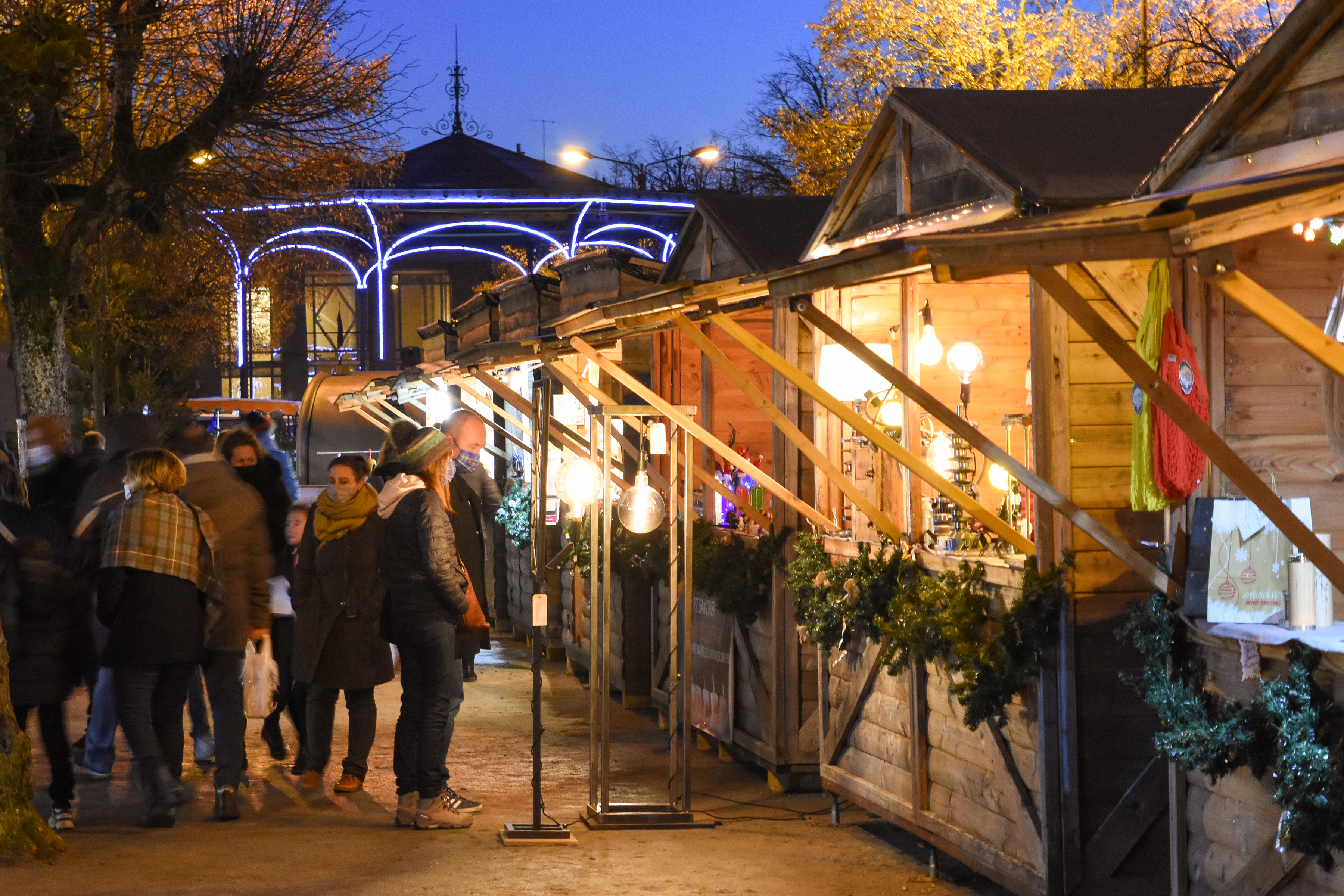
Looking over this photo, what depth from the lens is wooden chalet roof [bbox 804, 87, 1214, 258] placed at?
21.4ft

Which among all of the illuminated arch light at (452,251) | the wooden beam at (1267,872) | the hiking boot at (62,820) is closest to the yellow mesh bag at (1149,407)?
the wooden beam at (1267,872)

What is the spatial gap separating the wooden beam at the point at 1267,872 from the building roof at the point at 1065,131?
2.61 meters

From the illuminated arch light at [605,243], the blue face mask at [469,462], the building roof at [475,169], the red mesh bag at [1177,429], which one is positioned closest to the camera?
the red mesh bag at [1177,429]

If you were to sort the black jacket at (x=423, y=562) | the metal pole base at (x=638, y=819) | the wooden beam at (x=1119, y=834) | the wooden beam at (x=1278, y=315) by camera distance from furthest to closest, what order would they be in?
the metal pole base at (x=638, y=819)
the black jacket at (x=423, y=562)
the wooden beam at (x=1119, y=834)
the wooden beam at (x=1278, y=315)

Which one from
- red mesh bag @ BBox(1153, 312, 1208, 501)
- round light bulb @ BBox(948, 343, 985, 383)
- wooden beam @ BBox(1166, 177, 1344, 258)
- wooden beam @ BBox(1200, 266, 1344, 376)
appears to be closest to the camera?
wooden beam @ BBox(1166, 177, 1344, 258)

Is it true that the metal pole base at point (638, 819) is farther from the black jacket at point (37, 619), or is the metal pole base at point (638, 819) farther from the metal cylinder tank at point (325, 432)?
the metal cylinder tank at point (325, 432)

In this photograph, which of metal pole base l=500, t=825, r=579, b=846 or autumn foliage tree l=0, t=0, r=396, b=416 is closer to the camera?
metal pole base l=500, t=825, r=579, b=846

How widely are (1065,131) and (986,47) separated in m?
21.8

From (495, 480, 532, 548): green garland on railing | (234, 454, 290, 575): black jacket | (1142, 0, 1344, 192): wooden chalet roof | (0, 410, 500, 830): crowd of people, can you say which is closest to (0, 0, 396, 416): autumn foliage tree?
(495, 480, 532, 548): green garland on railing

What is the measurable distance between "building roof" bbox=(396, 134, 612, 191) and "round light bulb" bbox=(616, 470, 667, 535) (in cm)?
4296

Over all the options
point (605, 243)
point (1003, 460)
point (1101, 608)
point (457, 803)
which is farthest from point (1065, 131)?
point (605, 243)

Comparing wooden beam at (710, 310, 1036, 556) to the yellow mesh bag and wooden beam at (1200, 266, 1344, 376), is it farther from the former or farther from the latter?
wooden beam at (1200, 266, 1344, 376)

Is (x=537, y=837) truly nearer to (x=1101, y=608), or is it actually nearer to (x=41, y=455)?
(x=1101, y=608)

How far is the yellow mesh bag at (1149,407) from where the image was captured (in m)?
4.87
